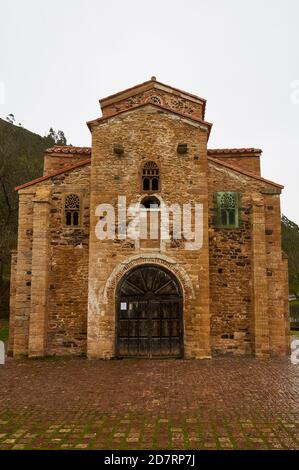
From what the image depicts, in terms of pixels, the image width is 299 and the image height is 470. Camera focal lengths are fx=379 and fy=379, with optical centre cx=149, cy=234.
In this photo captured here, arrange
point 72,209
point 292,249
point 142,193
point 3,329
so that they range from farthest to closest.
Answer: point 292,249
point 3,329
point 72,209
point 142,193

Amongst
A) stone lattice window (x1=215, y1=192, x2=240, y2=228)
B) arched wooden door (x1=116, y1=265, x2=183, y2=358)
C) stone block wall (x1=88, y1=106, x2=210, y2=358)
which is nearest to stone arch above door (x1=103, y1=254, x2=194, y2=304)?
stone block wall (x1=88, y1=106, x2=210, y2=358)

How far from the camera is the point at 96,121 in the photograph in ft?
46.3

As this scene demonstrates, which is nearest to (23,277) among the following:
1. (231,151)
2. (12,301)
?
(12,301)


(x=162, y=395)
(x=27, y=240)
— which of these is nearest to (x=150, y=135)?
(x=27, y=240)

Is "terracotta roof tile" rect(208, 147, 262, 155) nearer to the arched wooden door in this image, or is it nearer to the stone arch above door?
the stone arch above door

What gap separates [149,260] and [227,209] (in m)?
3.60

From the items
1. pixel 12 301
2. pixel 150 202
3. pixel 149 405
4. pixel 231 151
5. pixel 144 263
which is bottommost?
pixel 149 405

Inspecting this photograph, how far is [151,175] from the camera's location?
13867 mm

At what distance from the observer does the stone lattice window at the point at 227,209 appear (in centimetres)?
1419

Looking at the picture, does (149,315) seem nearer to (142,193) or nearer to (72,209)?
(142,193)

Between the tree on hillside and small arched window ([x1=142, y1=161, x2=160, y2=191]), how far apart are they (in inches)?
1024

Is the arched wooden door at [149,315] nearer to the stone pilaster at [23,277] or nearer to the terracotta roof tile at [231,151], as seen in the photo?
the stone pilaster at [23,277]

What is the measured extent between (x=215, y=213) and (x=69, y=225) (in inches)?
217

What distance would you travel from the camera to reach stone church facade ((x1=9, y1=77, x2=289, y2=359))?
13.1 meters
